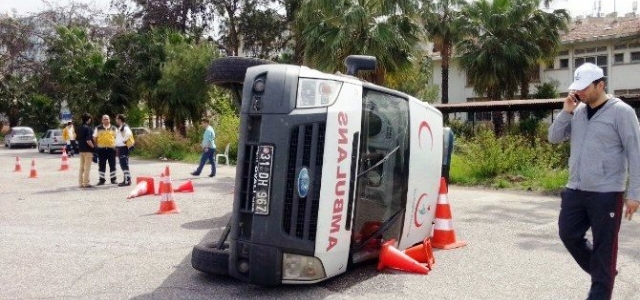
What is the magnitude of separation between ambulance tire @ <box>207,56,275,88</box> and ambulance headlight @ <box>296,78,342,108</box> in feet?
3.46

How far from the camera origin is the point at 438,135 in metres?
6.55

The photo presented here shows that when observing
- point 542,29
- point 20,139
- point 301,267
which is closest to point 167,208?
point 301,267

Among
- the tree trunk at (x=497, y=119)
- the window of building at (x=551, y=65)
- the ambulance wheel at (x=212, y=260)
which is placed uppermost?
the window of building at (x=551, y=65)

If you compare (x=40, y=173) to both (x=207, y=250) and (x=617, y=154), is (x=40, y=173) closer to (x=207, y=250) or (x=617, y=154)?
(x=207, y=250)

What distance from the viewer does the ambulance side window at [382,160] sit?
17.5 feet

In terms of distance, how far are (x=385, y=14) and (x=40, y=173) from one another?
11.8m

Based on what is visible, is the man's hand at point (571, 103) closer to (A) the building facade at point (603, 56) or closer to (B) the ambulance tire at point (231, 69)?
(B) the ambulance tire at point (231, 69)

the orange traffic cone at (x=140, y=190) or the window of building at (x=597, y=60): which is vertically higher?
the window of building at (x=597, y=60)

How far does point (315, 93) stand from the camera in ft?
15.9

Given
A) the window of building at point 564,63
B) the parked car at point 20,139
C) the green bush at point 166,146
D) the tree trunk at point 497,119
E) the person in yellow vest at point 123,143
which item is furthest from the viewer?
the parked car at point 20,139

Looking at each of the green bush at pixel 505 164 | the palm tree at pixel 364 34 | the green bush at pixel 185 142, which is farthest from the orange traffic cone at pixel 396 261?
the green bush at pixel 185 142

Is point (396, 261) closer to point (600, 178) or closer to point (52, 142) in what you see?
point (600, 178)

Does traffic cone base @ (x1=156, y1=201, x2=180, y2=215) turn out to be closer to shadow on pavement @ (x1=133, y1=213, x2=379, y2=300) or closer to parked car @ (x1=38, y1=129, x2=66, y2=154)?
shadow on pavement @ (x1=133, y1=213, x2=379, y2=300)

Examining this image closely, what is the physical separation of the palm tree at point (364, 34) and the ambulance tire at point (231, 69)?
13.8 meters
